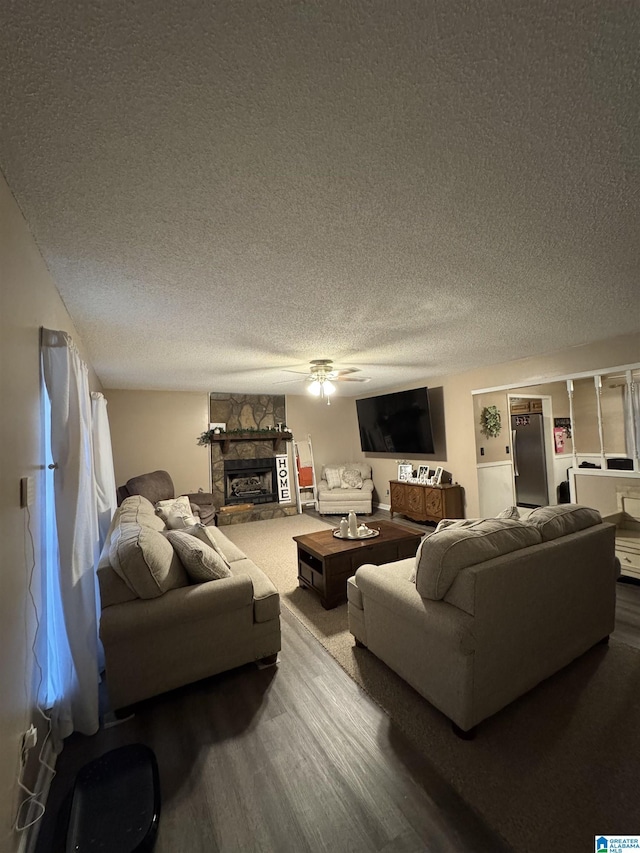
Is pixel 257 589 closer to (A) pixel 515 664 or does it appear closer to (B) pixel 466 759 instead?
(B) pixel 466 759

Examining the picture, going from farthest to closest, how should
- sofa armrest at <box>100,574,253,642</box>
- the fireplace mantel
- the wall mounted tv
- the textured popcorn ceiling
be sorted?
the fireplace mantel
the wall mounted tv
sofa armrest at <box>100,574,253,642</box>
the textured popcorn ceiling

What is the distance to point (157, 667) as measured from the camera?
2031 mm

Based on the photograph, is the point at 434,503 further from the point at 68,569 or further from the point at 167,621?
the point at 68,569

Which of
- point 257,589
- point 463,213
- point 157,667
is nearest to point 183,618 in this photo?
point 157,667

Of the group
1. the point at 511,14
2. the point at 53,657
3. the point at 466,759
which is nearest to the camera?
the point at 511,14

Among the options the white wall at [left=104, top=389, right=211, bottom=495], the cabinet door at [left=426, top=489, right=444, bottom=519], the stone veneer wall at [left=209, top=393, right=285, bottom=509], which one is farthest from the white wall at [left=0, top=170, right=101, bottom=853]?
the stone veneer wall at [left=209, top=393, right=285, bottom=509]

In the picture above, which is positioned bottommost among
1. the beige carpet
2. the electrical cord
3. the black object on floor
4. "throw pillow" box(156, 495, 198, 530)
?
the beige carpet

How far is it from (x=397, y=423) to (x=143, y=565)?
4942 mm

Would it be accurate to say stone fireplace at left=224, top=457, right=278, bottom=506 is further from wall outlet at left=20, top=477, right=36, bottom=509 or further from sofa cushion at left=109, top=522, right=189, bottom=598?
wall outlet at left=20, top=477, right=36, bottom=509

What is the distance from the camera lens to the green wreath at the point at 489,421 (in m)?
5.28

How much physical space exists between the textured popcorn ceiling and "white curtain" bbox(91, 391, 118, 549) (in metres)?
1.20

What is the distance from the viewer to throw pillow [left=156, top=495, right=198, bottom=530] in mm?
3445

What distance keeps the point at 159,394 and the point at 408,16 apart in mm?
6230

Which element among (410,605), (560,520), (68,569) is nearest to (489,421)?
(560,520)
